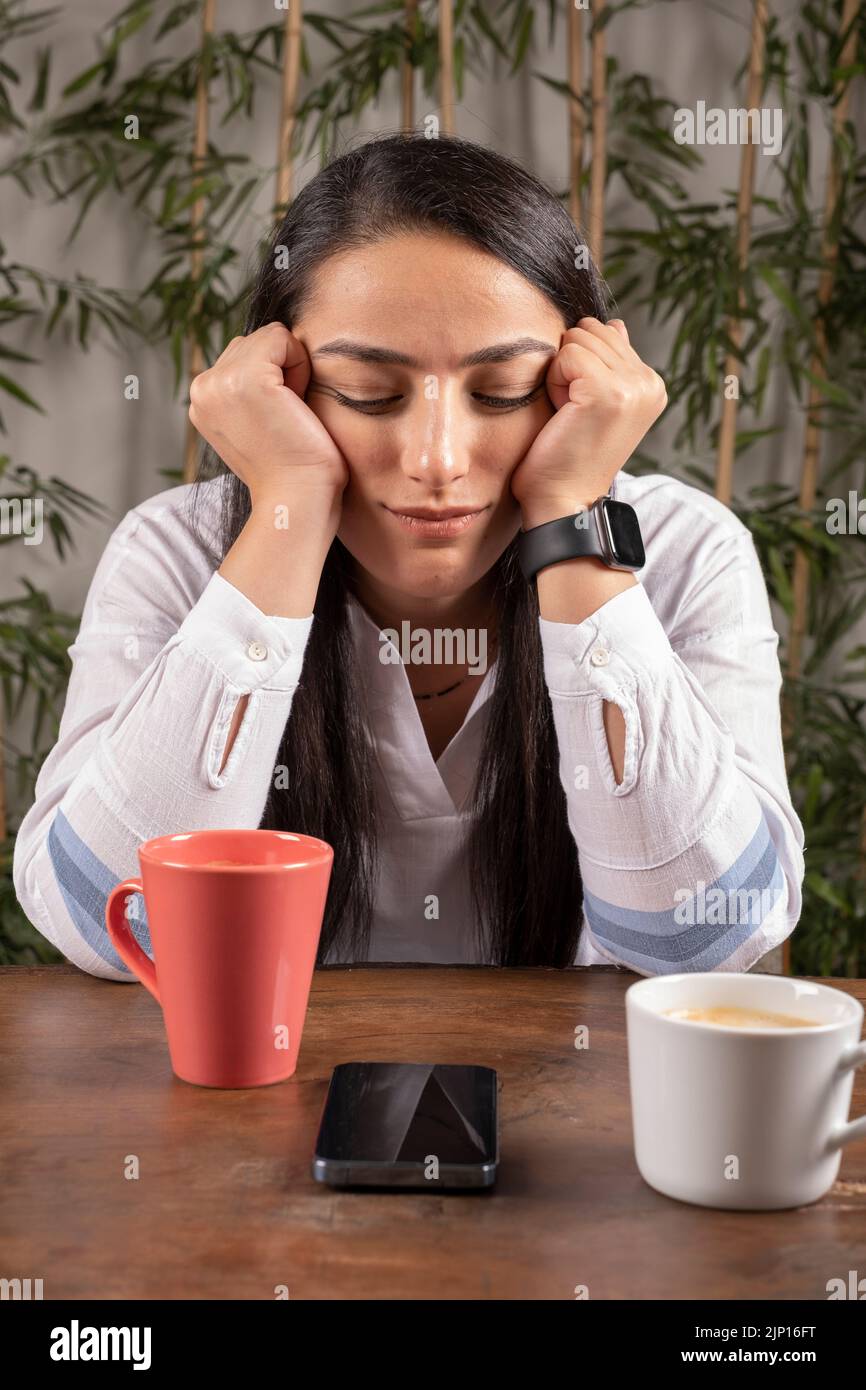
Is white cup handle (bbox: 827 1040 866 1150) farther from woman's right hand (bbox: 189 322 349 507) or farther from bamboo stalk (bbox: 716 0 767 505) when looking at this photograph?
bamboo stalk (bbox: 716 0 767 505)

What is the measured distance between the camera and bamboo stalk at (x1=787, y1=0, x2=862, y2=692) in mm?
2447

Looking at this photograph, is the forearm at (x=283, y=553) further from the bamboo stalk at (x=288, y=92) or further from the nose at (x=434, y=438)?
the bamboo stalk at (x=288, y=92)

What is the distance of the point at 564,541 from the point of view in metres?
1.03

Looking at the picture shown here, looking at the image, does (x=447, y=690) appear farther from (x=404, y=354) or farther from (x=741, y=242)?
(x=741, y=242)

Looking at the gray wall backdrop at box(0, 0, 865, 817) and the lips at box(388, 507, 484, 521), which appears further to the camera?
the gray wall backdrop at box(0, 0, 865, 817)

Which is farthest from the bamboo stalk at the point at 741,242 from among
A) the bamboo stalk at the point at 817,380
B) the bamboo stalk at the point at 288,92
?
the bamboo stalk at the point at 288,92

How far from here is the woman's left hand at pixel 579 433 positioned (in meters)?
1.06

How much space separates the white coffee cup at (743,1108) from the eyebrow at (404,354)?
1.84 ft

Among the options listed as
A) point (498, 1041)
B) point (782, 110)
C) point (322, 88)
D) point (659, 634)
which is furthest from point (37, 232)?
point (498, 1041)

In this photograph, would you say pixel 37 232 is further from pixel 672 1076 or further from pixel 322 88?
pixel 672 1076

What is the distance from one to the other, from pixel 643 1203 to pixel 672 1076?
0.18 ft

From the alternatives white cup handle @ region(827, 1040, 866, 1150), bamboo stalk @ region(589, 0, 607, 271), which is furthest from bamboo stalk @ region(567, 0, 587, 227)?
white cup handle @ region(827, 1040, 866, 1150)

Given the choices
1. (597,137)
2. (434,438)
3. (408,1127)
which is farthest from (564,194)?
(408,1127)

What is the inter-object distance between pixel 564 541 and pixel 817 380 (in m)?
1.57
